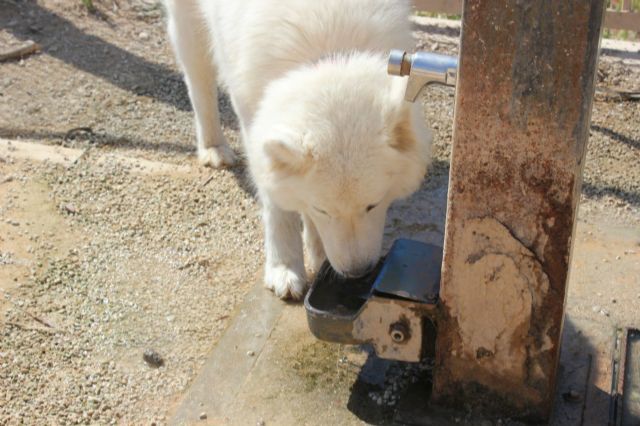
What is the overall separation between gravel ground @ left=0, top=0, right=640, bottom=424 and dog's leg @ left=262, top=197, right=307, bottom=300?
0.19 m

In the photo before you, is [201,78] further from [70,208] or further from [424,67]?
[424,67]

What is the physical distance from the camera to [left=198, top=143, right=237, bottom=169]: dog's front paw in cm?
535

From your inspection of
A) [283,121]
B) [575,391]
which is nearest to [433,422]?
[575,391]

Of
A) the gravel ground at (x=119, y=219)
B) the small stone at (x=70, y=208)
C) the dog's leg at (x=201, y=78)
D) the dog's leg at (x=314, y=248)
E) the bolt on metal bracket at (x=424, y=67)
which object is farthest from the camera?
the dog's leg at (x=201, y=78)

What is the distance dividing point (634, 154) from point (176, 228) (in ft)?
9.45

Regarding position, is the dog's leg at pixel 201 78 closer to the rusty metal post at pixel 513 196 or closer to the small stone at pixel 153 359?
the small stone at pixel 153 359

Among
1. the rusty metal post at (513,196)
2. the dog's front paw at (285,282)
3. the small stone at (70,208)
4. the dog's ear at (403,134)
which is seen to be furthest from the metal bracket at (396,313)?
the small stone at (70,208)

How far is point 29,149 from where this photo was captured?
5.35 m

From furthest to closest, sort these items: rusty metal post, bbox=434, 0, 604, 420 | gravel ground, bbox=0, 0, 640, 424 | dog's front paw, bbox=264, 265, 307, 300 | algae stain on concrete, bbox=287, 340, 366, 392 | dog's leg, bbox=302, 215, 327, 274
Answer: dog's leg, bbox=302, 215, 327, 274
dog's front paw, bbox=264, 265, 307, 300
gravel ground, bbox=0, 0, 640, 424
algae stain on concrete, bbox=287, 340, 366, 392
rusty metal post, bbox=434, 0, 604, 420

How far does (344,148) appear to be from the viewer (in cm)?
330

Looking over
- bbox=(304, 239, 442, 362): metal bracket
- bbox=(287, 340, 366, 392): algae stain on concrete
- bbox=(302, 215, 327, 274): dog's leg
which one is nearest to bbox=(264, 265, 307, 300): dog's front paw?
bbox=(302, 215, 327, 274): dog's leg

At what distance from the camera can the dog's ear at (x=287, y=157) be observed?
330 centimetres

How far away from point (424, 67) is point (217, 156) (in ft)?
9.05

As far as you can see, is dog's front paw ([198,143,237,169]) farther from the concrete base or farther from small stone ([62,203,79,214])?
the concrete base
